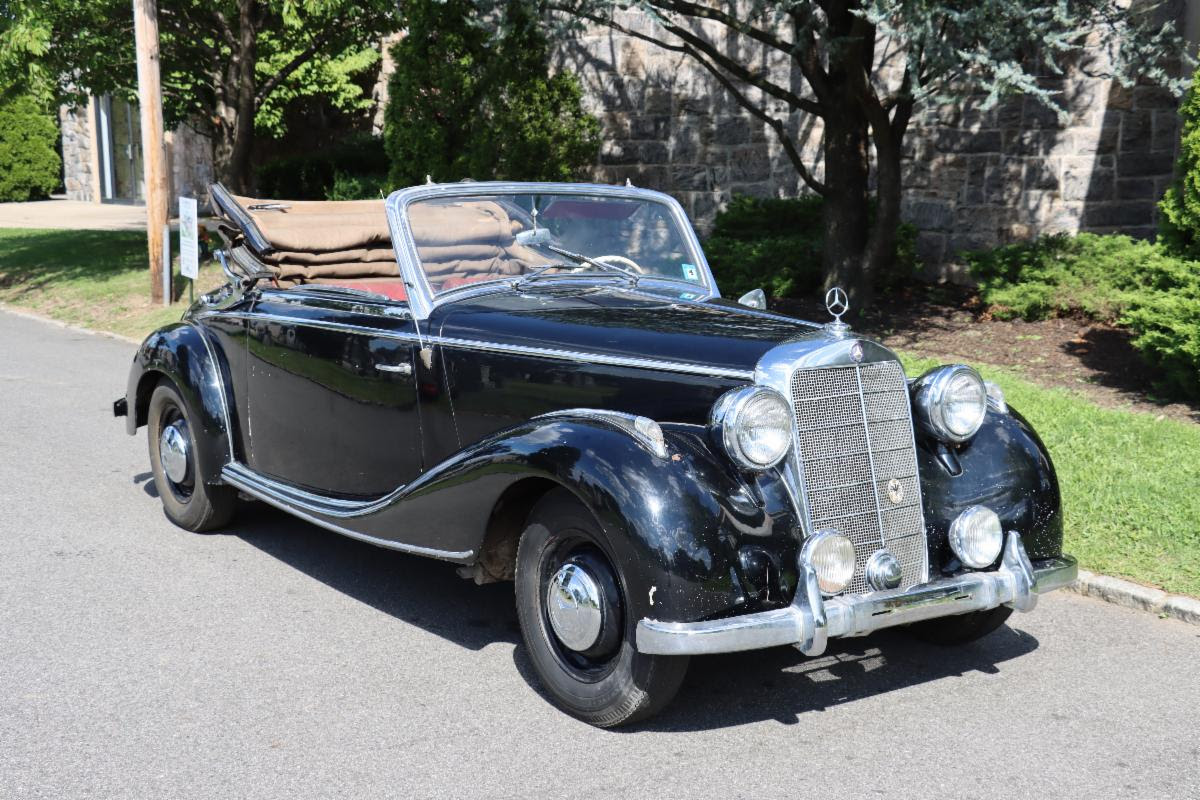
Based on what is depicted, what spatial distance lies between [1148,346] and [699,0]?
823 centimetres

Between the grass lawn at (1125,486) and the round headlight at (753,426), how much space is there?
7.54 ft

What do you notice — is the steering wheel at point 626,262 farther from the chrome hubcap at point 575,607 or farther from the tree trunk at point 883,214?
the tree trunk at point 883,214

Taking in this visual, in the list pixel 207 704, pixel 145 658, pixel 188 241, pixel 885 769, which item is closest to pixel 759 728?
pixel 885 769

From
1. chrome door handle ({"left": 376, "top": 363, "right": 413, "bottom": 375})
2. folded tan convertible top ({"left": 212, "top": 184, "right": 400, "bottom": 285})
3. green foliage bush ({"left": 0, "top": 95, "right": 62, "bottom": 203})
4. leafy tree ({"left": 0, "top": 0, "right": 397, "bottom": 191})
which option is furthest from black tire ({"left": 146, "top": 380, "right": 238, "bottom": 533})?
green foliage bush ({"left": 0, "top": 95, "right": 62, "bottom": 203})

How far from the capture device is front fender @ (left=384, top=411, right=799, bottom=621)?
3.44 m

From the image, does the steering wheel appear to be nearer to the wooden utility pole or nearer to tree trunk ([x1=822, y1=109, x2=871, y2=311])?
tree trunk ([x1=822, y1=109, x2=871, y2=311])

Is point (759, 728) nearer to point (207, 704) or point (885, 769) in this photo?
point (885, 769)

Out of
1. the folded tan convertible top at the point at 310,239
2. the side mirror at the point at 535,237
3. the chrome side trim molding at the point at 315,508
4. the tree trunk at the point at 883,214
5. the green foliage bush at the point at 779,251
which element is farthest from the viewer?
the green foliage bush at the point at 779,251

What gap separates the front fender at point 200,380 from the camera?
559 cm

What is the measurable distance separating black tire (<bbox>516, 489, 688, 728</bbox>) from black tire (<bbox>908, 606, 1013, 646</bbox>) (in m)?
1.23

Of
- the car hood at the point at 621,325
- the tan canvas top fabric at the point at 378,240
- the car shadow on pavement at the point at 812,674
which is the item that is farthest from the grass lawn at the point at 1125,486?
the tan canvas top fabric at the point at 378,240

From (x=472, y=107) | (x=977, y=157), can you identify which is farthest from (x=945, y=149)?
(x=472, y=107)

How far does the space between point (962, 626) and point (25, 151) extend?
31.9 meters

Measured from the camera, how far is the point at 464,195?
4875 mm
